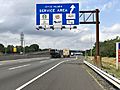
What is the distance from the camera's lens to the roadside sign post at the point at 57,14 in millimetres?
43188

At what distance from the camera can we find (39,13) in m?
43.5

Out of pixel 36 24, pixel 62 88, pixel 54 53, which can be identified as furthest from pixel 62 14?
pixel 54 53

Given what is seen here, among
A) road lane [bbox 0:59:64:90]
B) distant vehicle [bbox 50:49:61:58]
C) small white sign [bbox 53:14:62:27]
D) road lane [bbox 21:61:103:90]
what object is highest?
small white sign [bbox 53:14:62:27]

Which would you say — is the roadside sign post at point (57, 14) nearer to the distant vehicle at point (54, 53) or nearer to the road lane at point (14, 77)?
the road lane at point (14, 77)

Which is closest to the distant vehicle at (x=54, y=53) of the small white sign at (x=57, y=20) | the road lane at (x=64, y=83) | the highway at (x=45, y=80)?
the small white sign at (x=57, y=20)

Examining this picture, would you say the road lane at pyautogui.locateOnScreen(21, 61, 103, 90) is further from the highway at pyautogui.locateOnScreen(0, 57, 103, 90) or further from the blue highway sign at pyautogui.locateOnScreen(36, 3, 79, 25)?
the blue highway sign at pyautogui.locateOnScreen(36, 3, 79, 25)

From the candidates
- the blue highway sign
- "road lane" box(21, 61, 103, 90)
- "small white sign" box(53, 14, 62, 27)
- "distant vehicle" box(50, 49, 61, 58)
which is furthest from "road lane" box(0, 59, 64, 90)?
"distant vehicle" box(50, 49, 61, 58)

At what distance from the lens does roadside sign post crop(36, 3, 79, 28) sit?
43188 millimetres

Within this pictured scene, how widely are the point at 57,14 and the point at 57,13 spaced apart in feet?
0.64

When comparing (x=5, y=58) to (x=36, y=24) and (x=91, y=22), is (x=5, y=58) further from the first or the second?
(x=91, y=22)

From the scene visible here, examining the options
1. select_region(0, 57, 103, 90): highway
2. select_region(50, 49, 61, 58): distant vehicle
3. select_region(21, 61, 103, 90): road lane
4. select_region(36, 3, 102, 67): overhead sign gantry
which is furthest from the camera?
select_region(50, 49, 61, 58): distant vehicle

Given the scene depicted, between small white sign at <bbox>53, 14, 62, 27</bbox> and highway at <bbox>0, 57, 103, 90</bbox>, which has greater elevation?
small white sign at <bbox>53, 14, 62, 27</bbox>

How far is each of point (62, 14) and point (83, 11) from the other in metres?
2.84

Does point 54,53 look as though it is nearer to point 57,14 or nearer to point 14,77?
point 57,14
